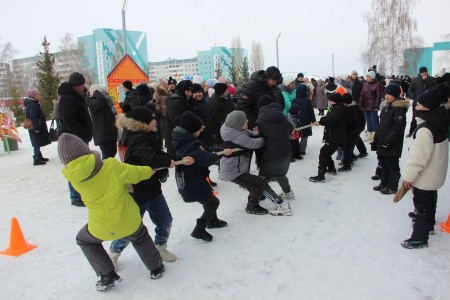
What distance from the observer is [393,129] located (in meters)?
5.20

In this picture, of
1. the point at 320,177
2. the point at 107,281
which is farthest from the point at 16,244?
the point at 320,177

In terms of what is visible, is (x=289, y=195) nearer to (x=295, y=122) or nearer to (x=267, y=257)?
(x=267, y=257)

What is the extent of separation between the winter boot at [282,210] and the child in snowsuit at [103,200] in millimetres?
2117

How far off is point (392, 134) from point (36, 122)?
8255 millimetres

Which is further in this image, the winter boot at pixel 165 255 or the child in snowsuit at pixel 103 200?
the winter boot at pixel 165 255

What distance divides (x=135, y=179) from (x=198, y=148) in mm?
1014

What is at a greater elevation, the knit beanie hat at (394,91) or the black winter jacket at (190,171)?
the knit beanie hat at (394,91)

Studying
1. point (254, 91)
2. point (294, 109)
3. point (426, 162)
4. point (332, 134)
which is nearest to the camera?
point (426, 162)

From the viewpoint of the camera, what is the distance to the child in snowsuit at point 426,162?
11.3 ft

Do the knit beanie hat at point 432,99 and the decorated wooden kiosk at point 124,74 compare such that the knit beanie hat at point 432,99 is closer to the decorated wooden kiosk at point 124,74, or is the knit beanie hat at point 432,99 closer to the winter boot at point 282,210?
the winter boot at point 282,210

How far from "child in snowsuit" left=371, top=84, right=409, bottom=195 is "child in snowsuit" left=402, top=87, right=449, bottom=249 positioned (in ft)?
5.08

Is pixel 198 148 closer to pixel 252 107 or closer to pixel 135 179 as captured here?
pixel 135 179

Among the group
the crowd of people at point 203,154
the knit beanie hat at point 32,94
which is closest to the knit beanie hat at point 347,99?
the crowd of people at point 203,154

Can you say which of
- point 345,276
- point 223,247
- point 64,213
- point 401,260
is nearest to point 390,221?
point 401,260
